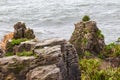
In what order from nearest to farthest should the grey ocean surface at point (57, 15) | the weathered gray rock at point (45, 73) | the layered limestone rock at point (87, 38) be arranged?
the weathered gray rock at point (45, 73), the layered limestone rock at point (87, 38), the grey ocean surface at point (57, 15)

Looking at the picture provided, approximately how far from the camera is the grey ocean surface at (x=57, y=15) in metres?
93.6

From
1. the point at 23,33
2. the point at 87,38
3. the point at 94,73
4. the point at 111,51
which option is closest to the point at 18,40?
the point at 94,73

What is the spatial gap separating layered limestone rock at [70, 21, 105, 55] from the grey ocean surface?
58.6 feet

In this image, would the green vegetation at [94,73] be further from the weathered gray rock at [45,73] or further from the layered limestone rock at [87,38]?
the layered limestone rock at [87,38]

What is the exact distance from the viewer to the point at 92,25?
2571 inches

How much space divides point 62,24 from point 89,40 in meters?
37.2

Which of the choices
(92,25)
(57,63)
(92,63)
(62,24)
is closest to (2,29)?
(62,24)

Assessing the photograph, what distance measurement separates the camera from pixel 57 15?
11219cm

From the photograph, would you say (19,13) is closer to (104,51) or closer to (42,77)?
(104,51)

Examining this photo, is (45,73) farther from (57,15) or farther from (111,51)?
(57,15)

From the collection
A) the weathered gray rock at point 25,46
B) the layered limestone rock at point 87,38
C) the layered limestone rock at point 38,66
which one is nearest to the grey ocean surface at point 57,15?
the layered limestone rock at point 87,38

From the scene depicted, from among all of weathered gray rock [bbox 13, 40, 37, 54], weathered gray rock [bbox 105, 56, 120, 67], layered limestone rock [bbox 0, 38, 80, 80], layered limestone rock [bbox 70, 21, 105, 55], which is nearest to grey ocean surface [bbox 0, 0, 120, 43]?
layered limestone rock [bbox 70, 21, 105, 55]

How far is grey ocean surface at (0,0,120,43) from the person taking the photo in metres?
93.6

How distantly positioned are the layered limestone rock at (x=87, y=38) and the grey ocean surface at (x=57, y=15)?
17.9 m
